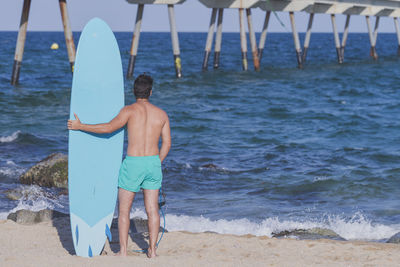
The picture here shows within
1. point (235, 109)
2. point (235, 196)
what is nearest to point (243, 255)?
point (235, 196)

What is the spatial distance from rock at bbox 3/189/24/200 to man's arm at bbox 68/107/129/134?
3327 millimetres

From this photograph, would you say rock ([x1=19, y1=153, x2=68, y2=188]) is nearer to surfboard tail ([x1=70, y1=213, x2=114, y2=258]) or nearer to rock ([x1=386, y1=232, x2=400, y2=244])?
surfboard tail ([x1=70, y1=213, x2=114, y2=258])

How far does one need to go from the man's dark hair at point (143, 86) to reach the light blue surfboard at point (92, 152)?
45cm

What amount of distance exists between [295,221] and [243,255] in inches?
76.3

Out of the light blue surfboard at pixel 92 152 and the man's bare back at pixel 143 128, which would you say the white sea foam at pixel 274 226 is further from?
the man's bare back at pixel 143 128

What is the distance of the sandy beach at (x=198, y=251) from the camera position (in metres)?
4.54

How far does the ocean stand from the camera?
713cm

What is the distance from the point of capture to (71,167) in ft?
15.9

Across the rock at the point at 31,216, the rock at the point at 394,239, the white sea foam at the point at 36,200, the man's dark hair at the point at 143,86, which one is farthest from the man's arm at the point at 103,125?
the rock at the point at 394,239

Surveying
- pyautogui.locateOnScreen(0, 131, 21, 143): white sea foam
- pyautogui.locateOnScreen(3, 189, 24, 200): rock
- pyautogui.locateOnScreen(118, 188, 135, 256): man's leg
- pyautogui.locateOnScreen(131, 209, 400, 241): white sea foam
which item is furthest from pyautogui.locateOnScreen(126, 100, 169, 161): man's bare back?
pyautogui.locateOnScreen(0, 131, 21, 143): white sea foam

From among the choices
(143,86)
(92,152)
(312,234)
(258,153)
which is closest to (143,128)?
(143,86)

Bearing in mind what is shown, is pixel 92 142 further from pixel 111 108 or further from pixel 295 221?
pixel 295 221

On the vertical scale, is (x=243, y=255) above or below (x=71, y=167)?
below

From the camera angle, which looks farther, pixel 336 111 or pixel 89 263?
pixel 336 111
